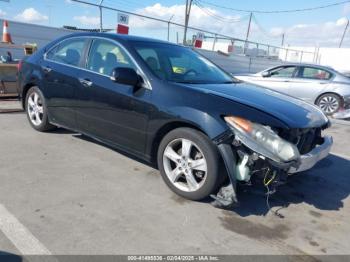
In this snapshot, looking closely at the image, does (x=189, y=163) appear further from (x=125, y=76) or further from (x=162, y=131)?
(x=125, y=76)

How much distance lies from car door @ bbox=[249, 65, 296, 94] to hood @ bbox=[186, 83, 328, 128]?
643cm

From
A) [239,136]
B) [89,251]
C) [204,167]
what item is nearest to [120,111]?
[204,167]

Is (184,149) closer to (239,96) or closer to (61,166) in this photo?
(239,96)

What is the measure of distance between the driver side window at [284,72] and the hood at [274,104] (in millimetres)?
6643

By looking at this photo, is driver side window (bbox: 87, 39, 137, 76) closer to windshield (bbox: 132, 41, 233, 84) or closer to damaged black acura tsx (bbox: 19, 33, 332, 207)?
damaged black acura tsx (bbox: 19, 33, 332, 207)

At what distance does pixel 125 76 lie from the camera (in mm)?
3873

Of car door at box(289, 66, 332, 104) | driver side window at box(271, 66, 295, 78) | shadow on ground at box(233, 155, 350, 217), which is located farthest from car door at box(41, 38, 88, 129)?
driver side window at box(271, 66, 295, 78)

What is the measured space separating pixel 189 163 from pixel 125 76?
1157mm

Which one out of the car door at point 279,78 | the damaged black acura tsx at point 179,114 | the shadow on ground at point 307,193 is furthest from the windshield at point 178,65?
the car door at point 279,78

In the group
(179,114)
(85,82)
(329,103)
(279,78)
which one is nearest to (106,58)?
(85,82)

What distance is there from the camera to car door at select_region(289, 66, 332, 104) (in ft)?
33.2

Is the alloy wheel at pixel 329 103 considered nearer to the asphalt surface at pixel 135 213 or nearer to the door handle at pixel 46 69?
the asphalt surface at pixel 135 213

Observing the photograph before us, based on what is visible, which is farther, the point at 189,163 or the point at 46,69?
the point at 46,69

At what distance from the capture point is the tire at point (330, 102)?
9.95 metres
